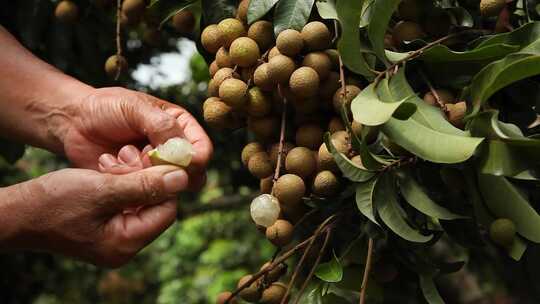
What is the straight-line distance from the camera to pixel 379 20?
2.41 ft

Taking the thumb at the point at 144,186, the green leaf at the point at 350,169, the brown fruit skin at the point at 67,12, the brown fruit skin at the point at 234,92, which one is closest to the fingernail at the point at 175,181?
the thumb at the point at 144,186

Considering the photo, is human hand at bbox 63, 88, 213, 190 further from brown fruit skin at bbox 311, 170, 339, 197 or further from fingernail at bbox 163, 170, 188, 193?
brown fruit skin at bbox 311, 170, 339, 197

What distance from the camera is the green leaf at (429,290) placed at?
32.3 inches

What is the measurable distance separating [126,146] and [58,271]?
285 centimetres

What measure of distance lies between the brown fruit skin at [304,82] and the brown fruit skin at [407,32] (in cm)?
11

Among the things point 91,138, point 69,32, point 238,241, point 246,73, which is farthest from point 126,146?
point 238,241

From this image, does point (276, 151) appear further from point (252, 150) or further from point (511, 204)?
point (511, 204)

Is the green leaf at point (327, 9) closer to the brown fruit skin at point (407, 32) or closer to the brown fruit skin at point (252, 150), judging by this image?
the brown fruit skin at point (407, 32)

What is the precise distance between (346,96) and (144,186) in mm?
263

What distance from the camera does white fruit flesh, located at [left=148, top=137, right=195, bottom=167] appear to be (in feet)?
2.89

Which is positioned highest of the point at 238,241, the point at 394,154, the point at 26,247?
the point at 394,154

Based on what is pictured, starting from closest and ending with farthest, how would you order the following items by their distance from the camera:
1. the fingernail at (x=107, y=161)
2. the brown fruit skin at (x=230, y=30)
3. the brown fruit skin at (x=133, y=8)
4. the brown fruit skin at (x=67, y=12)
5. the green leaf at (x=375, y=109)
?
the green leaf at (x=375, y=109)
the brown fruit skin at (x=230, y=30)
the fingernail at (x=107, y=161)
the brown fruit skin at (x=133, y=8)
the brown fruit skin at (x=67, y=12)

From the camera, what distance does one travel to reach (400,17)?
2.71ft

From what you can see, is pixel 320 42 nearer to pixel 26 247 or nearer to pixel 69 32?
pixel 26 247
